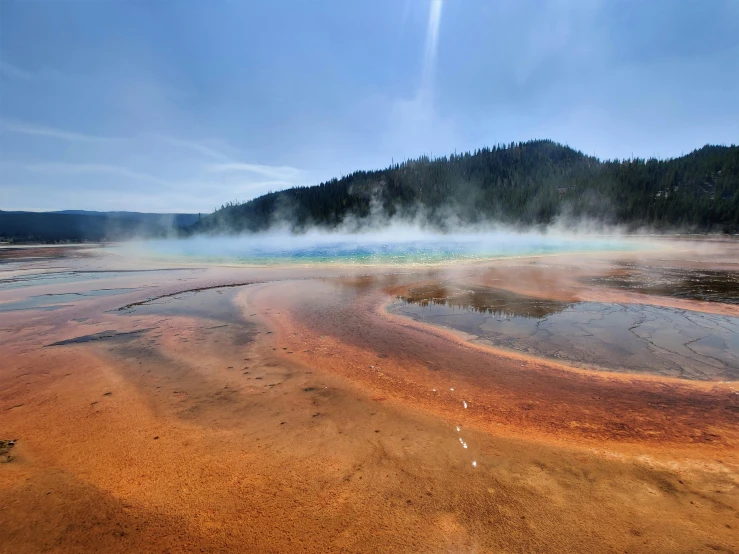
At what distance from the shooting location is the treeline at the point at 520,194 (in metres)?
70.0

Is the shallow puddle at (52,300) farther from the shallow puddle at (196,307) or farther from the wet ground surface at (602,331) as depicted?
the wet ground surface at (602,331)

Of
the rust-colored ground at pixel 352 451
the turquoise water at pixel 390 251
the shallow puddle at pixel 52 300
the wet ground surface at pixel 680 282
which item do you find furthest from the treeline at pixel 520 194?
the shallow puddle at pixel 52 300

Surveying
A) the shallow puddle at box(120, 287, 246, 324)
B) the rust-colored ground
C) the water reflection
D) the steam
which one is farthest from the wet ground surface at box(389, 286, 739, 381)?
the steam

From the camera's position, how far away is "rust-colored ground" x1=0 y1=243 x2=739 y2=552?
266 cm

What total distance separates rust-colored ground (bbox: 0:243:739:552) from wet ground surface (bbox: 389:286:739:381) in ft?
2.25

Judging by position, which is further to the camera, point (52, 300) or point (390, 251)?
point (390, 251)

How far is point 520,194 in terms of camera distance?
9288 cm

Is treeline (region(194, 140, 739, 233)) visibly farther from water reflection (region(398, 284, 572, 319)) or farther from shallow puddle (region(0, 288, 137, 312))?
shallow puddle (region(0, 288, 137, 312))

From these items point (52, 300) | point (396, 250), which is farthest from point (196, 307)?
point (396, 250)

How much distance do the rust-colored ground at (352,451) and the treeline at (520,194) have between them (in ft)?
259

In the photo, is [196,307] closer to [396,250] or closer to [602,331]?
[602,331]

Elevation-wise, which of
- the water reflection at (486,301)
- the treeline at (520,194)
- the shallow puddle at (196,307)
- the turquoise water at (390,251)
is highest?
the treeline at (520,194)

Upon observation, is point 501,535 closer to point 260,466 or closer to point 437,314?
point 260,466

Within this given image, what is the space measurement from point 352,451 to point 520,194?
102m
